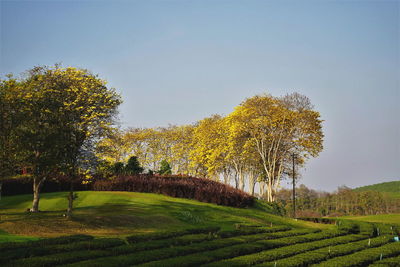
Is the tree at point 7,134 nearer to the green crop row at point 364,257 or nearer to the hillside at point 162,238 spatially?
the hillside at point 162,238

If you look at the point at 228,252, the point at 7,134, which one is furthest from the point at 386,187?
the point at 7,134

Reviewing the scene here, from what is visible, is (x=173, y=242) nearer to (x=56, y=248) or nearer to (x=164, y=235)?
(x=164, y=235)

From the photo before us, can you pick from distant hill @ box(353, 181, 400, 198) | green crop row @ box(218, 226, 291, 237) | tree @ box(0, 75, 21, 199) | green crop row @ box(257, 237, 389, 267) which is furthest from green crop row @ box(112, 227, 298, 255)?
distant hill @ box(353, 181, 400, 198)

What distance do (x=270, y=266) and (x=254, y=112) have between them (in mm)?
33184

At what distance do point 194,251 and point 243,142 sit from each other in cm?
3430

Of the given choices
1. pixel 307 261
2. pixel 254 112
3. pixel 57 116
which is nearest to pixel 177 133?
pixel 254 112

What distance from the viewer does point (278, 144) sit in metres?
47.2

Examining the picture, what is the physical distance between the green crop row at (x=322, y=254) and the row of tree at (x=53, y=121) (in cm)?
1294

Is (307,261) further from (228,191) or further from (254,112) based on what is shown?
(254,112)

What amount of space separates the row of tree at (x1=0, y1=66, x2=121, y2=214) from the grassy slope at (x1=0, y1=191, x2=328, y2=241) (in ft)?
5.68

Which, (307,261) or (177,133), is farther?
(177,133)

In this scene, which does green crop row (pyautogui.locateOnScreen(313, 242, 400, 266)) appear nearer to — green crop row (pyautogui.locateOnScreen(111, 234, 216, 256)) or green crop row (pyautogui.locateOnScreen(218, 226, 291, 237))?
green crop row (pyautogui.locateOnScreen(111, 234, 216, 256))

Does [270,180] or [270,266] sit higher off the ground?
[270,180]

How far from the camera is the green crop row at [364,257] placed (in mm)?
Answer: 16837
